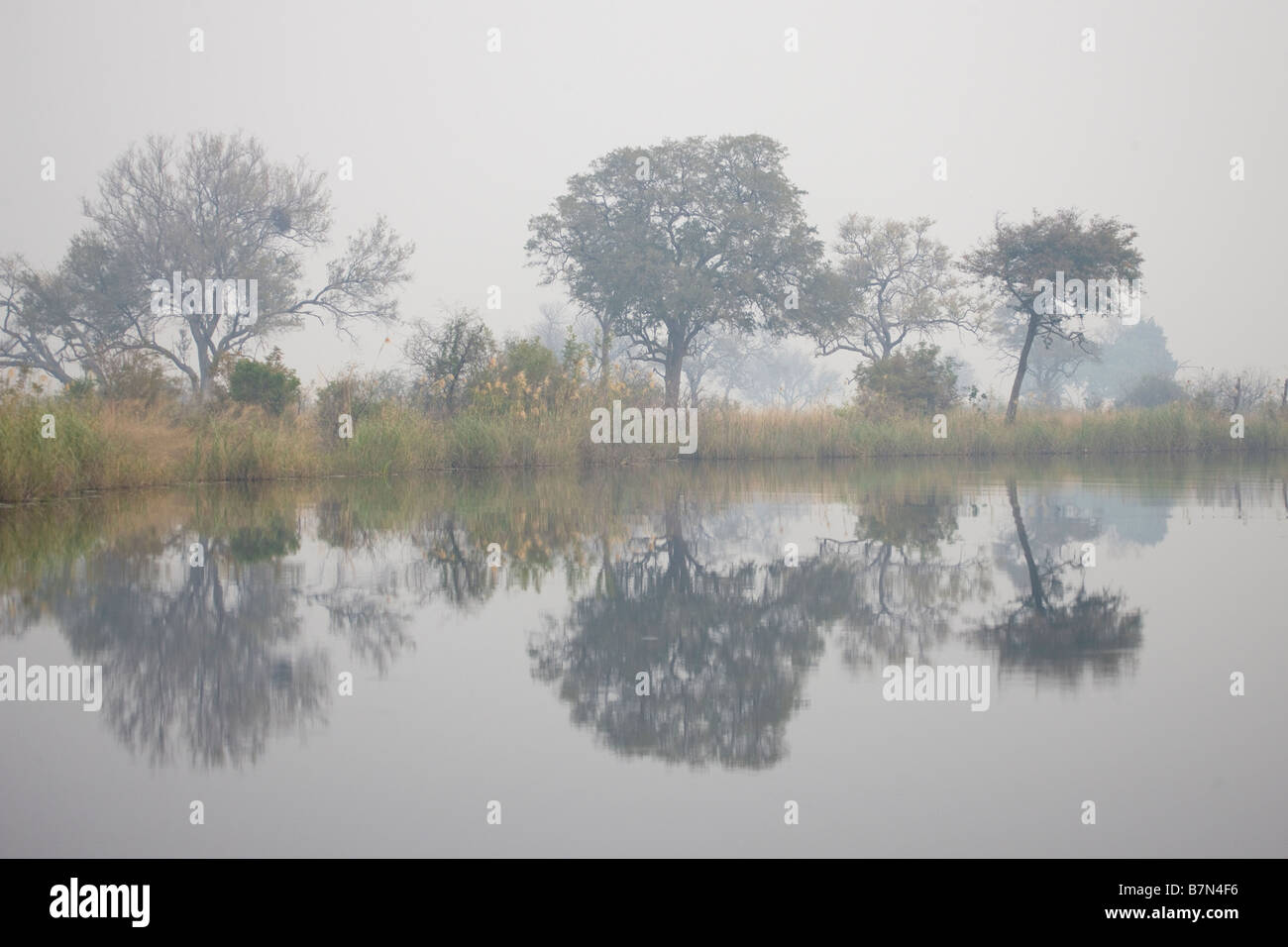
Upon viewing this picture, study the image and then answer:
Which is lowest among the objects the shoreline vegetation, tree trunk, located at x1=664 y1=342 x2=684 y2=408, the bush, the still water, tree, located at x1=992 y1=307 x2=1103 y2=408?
the still water

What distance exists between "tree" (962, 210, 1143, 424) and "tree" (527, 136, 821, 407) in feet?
22.1

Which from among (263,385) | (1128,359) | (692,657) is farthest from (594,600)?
(1128,359)

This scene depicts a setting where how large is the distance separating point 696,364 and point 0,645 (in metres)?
65.9

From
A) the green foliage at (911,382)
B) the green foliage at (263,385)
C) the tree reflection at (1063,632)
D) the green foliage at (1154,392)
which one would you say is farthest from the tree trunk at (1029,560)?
the green foliage at (1154,392)

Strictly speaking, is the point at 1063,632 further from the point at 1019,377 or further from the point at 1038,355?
the point at 1038,355

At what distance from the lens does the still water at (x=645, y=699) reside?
8.64 feet

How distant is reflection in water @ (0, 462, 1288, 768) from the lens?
144 inches

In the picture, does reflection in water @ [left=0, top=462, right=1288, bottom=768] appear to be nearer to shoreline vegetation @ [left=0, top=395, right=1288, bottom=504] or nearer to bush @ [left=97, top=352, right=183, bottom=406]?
shoreline vegetation @ [left=0, top=395, right=1288, bottom=504]

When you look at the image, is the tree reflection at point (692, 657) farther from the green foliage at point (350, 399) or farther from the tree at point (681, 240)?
the tree at point (681, 240)

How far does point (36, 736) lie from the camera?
3.45m

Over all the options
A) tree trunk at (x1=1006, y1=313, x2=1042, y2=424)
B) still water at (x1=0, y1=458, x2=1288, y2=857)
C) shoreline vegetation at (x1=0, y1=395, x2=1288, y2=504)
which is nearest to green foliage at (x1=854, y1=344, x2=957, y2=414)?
shoreline vegetation at (x1=0, y1=395, x2=1288, y2=504)

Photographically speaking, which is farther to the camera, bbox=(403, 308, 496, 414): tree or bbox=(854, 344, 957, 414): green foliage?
bbox=(854, 344, 957, 414): green foliage

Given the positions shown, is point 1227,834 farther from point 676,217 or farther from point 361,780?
point 676,217
